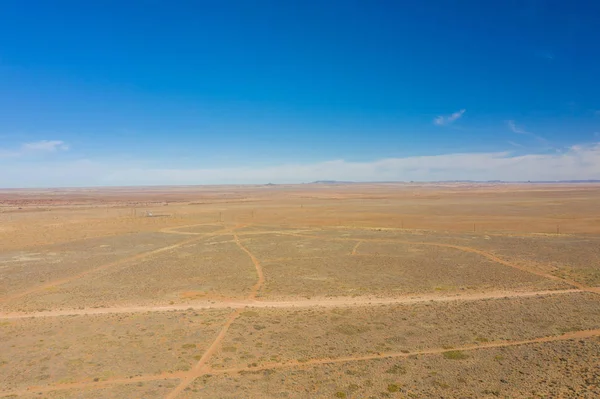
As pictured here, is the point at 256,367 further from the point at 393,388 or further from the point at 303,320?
the point at 393,388

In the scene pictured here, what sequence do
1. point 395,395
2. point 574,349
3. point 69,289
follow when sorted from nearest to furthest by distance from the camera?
1. point 395,395
2. point 574,349
3. point 69,289

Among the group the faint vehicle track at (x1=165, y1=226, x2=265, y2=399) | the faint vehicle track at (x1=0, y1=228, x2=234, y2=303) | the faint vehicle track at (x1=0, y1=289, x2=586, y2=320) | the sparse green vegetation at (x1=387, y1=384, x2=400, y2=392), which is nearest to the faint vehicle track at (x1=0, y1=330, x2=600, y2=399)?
the faint vehicle track at (x1=165, y1=226, x2=265, y2=399)

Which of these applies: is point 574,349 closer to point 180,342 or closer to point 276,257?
point 180,342

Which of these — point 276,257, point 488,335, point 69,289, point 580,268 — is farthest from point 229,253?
point 580,268

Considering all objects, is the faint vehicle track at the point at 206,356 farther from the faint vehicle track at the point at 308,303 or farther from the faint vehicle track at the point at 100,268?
the faint vehicle track at the point at 100,268

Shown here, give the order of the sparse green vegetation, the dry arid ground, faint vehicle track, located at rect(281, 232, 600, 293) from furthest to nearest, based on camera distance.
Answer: faint vehicle track, located at rect(281, 232, 600, 293) < the dry arid ground < the sparse green vegetation

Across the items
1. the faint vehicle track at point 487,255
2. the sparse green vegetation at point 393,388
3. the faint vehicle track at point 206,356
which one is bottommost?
the sparse green vegetation at point 393,388

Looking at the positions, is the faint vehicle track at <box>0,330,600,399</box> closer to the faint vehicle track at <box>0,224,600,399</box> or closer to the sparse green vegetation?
the faint vehicle track at <box>0,224,600,399</box>

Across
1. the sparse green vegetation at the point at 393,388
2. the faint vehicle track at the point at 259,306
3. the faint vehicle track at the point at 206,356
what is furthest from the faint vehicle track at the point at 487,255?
the faint vehicle track at the point at 206,356
